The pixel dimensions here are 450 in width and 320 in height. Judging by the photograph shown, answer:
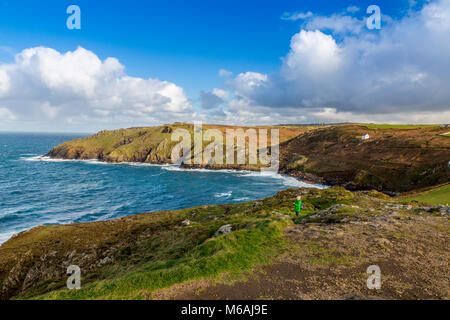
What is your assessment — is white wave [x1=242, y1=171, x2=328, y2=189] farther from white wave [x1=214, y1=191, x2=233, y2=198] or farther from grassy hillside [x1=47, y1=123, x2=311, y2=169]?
grassy hillside [x1=47, y1=123, x2=311, y2=169]

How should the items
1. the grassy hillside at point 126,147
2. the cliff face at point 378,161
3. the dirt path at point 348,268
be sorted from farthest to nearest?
1. the grassy hillside at point 126,147
2. the cliff face at point 378,161
3. the dirt path at point 348,268

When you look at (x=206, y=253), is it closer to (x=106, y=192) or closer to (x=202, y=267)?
(x=202, y=267)

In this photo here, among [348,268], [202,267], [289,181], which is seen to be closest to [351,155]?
[289,181]

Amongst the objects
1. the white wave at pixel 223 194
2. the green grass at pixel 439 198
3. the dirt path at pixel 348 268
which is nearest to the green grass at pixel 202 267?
the dirt path at pixel 348 268

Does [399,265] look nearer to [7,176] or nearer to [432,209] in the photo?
[432,209]

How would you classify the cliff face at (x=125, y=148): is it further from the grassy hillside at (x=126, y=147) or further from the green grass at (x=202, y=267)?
the green grass at (x=202, y=267)

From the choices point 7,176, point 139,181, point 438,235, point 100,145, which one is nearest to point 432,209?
point 438,235
